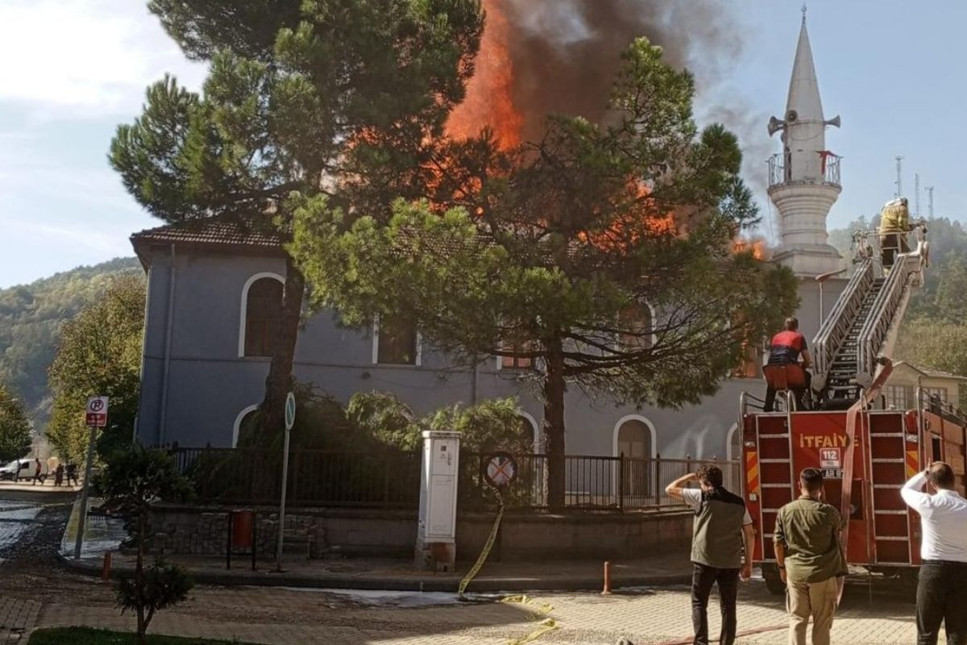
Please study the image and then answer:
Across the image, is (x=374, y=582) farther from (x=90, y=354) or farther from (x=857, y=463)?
(x=90, y=354)

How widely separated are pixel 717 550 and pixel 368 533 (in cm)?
979

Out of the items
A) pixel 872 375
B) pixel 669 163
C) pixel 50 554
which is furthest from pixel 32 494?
pixel 872 375

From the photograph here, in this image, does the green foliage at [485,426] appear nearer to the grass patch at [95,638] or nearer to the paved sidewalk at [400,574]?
the paved sidewalk at [400,574]

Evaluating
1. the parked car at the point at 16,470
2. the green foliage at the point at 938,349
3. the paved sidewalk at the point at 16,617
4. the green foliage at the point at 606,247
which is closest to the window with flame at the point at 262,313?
the green foliage at the point at 606,247

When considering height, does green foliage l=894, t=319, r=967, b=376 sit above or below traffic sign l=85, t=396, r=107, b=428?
above

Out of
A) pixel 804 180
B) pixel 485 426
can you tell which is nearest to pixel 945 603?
pixel 485 426

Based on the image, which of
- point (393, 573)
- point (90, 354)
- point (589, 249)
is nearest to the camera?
point (393, 573)

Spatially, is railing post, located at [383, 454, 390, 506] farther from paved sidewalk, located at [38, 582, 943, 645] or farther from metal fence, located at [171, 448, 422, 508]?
paved sidewalk, located at [38, 582, 943, 645]

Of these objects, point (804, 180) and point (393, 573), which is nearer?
point (393, 573)

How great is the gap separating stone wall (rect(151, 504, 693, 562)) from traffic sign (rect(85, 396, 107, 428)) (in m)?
2.20

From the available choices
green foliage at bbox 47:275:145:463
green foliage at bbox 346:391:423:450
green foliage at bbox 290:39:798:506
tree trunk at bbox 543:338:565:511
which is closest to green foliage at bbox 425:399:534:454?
green foliage at bbox 346:391:423:450

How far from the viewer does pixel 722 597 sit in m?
7.97

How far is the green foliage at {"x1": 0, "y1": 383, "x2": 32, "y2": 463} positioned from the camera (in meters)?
58.5

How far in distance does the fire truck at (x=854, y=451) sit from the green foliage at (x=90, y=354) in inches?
1142
